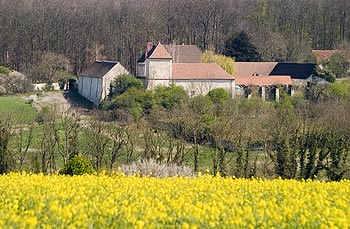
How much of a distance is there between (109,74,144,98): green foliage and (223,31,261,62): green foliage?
18.5 m

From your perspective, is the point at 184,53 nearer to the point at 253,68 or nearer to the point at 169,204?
the point at 253,68

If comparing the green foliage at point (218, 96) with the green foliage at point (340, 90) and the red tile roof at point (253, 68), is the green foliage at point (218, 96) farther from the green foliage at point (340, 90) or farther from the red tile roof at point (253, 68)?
the red tile roof at point (253, 68)

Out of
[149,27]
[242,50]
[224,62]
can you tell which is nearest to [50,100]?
[224,62]

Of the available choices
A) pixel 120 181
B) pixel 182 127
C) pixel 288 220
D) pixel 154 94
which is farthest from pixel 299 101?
pixel 288 220

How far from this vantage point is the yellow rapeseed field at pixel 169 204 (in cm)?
896

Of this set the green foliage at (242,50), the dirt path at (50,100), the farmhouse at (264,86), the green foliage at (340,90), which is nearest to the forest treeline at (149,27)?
the green foliage at (242,50)

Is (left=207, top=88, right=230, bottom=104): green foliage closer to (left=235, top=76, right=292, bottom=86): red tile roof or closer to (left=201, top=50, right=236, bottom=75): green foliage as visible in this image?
(left=235, top=76, right=292, bottom=86): red tile roof

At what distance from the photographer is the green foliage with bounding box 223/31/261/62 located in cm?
6281

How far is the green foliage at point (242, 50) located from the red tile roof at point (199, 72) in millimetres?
14188

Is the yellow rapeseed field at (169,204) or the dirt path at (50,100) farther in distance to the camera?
the dirt path at (50,100)

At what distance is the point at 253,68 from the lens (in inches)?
2315

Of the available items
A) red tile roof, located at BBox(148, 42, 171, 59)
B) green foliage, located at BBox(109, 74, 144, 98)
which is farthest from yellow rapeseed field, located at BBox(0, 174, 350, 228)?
red tile roof, located at BBox(148, 42, 171, 59)

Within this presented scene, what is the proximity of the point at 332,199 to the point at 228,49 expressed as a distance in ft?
173

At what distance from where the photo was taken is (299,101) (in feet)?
136
